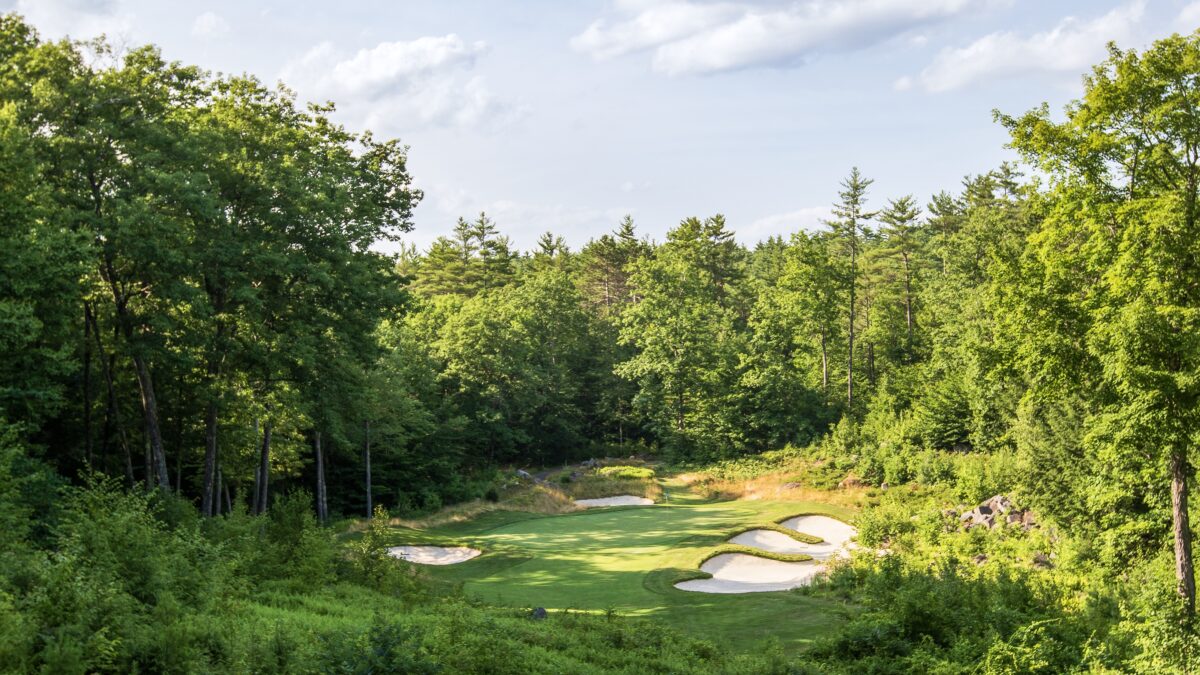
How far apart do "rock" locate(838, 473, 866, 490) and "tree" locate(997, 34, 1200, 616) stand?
22.8 meters

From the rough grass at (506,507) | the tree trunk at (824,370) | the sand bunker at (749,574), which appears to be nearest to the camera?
the sand bunker at (749,574)

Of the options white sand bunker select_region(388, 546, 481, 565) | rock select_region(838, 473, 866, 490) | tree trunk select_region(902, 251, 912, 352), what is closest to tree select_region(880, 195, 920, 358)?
tree trunk select_region(902, 251, 912, 352)

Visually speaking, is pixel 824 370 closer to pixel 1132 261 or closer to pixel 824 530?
pixel 824 530

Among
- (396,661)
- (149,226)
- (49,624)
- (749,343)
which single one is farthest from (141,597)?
(749,343)

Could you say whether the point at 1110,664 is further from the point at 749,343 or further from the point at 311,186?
the point at 749,343

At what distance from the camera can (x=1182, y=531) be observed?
17312mm

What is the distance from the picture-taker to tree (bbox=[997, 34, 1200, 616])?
16.7 m

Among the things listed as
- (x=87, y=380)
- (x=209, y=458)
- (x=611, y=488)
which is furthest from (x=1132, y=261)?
(x=611, y=488)

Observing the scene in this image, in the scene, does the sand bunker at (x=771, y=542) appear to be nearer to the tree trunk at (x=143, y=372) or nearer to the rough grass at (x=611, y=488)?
the rough grass at (x=611, y=488)

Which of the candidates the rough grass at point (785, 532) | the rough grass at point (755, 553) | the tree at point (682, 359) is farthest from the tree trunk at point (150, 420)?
the tree at point (682, 359)

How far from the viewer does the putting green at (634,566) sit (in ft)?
67.6

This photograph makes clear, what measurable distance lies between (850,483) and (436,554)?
2138 centimetres

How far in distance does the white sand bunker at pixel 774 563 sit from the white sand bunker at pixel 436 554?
356 inches

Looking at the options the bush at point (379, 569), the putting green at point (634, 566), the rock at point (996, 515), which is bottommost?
the putting green at point (634, 566)
